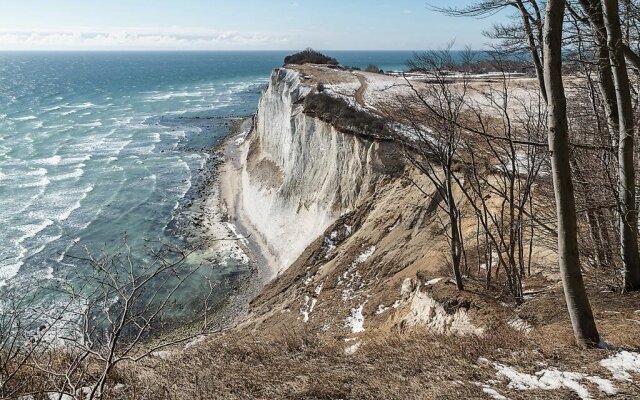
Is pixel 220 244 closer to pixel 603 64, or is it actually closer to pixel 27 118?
pixel 603 64

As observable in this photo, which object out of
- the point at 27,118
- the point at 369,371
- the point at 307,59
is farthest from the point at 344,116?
the point at 27,118

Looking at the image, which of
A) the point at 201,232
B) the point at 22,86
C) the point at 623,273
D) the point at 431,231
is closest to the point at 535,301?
the point at 623,273

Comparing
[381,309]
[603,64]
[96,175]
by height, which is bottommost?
[96,175]

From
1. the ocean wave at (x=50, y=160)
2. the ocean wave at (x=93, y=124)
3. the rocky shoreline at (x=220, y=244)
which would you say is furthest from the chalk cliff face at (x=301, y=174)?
the ocean wave at (x=93, y=124)

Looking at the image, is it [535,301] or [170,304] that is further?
[170,304]

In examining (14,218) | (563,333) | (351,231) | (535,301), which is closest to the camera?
(563,333)

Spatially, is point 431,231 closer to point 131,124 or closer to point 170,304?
point 170,304

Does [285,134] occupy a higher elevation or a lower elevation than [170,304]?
higher
